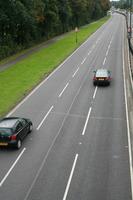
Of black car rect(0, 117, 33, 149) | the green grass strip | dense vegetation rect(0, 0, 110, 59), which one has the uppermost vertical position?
dense vegetation rect(0, 0, 110, 59)

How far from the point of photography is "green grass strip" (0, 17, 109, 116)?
36.7 m

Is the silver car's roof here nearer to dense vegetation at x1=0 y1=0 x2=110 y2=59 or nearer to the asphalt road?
the asphalt road

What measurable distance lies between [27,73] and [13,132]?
83.0ft

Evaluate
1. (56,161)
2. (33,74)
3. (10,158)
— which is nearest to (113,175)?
(56,161)

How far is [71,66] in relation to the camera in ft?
178

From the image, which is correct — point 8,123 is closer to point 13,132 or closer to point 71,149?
point 13,132

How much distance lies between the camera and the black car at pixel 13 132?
24.0m

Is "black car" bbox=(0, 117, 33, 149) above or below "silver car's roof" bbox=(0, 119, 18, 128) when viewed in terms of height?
Result: below

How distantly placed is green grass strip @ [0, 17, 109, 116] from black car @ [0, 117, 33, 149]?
598cm

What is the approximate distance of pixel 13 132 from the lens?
24281mm

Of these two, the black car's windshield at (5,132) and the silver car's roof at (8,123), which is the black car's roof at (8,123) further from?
the black car's windshield at (5,132)

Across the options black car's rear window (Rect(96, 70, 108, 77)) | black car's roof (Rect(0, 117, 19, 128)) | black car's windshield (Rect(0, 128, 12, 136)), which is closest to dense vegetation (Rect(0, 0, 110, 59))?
black car's rear window (Rect(96, 70, 108, 77))

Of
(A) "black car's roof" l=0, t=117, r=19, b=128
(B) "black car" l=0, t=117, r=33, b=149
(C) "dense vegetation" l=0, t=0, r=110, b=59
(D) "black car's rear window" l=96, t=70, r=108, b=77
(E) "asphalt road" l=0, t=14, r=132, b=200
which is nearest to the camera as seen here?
(E) "asphalt road" l=0, t=14, r=132, b=200

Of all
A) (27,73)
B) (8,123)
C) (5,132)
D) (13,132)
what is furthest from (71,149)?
(27,73)
